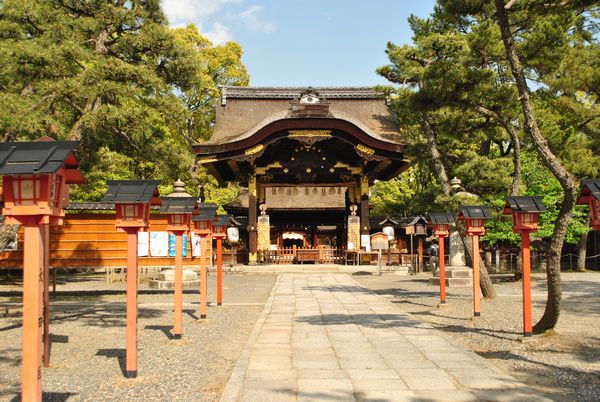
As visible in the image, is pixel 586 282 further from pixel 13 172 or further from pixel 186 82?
pixel 13 172

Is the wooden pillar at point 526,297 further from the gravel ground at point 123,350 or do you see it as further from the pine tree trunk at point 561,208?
the gravel ground at point 123,350

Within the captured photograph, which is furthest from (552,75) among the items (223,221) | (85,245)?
(85,245)

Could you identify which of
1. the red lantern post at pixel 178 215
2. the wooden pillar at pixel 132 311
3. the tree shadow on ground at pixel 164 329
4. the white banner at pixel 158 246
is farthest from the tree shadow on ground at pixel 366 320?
the white banner at pixel 158 246

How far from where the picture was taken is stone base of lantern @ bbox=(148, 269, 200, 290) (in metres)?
15.2

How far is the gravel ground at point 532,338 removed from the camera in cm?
534

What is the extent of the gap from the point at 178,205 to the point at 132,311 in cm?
265

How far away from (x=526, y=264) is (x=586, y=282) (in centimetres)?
1223

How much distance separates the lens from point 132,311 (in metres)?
5.61

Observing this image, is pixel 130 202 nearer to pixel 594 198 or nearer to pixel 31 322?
pixel 31 322

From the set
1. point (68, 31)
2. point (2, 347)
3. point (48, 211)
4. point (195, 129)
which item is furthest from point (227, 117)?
point (48, 211)

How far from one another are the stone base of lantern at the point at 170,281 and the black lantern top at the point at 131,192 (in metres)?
9.82

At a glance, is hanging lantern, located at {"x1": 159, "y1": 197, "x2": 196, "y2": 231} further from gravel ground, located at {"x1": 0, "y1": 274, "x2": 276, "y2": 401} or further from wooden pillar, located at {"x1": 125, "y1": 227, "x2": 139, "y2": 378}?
wooden pillar, located at {"x1": 125, "y1": 227, "x2": 139, "y2": 378}

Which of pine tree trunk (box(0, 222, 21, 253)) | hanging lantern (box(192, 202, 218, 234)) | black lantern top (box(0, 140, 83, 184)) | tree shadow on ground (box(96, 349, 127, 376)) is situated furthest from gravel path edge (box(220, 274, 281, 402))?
pine tree trunk (box(0, 222, 21, 253))

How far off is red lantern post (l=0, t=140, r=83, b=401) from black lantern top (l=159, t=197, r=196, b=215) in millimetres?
3791
